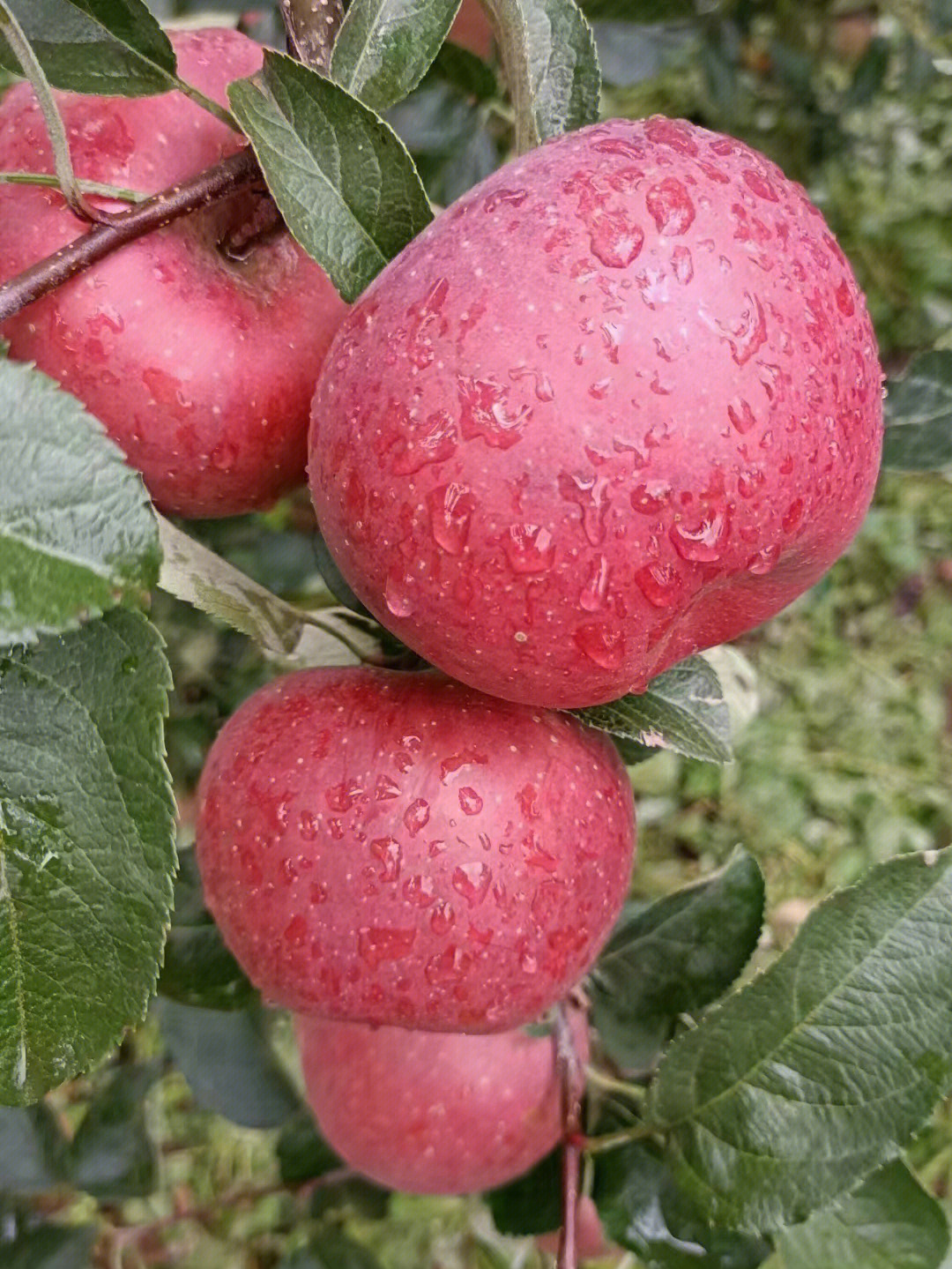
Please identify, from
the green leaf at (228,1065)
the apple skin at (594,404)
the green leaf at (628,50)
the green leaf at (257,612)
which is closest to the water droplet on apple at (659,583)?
the apple skin at (594,404)

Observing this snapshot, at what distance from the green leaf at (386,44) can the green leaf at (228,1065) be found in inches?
28.1

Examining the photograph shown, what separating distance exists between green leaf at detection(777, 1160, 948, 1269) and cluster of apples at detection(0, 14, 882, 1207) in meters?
0.29

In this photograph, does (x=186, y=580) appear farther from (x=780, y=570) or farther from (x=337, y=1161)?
(x=337, y=1161)

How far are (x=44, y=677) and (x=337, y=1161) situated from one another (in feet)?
2.36

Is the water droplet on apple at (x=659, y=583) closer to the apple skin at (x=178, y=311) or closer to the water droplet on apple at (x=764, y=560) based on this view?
the water droplet on apple at (x=764, y=560)

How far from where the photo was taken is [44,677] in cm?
45

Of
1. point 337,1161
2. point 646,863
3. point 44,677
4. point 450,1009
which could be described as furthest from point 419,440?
point 646,863

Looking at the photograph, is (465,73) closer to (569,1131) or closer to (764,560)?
(764,560)

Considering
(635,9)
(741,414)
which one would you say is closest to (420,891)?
(741,414)

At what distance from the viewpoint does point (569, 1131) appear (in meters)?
0.71

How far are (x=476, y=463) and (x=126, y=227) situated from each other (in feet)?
0.68

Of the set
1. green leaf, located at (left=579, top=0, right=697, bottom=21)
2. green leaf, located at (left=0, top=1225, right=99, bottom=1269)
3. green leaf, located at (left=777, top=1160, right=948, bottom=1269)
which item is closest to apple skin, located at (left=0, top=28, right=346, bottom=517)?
green leaf, located at (left=579, top=0, right=697, bottom=21)

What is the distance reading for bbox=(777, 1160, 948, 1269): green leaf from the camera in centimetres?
69

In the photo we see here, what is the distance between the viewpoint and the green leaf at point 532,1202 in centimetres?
81
